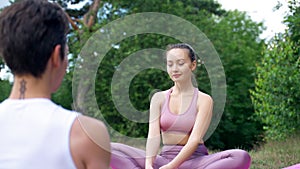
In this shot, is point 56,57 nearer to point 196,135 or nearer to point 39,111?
point 39,111

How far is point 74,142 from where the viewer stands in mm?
1315

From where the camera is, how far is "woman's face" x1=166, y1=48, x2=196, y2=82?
3.74 metres

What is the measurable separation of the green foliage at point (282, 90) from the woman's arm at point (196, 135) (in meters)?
6.14

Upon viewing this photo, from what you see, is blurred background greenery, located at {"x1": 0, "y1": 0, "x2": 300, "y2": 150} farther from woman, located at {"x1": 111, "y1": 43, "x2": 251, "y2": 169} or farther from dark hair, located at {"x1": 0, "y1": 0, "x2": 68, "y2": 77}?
dark hair, located at {"x1": 0, "y1": 0, "x2": 68, "y2": 77}

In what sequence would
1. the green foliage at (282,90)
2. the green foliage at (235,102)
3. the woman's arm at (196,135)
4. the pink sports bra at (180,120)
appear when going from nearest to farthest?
1. the woman's arm at (196,135)
2. the pink sports bra at (180,120)
3. the green foliage at (282,90)
4. the green foliage at (235,102)

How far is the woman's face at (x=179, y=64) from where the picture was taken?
374 cm

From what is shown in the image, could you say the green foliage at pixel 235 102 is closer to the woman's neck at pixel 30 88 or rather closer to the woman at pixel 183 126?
the woman at pixel 183 126

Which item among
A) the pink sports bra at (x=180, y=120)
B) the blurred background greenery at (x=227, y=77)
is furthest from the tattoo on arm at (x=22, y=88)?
the blurred background greenery at (x=227, y=77)

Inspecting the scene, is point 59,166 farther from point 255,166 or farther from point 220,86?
point 255,166

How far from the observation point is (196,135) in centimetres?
368

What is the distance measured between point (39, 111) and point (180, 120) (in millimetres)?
2491

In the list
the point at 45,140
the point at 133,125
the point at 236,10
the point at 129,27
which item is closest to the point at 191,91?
the point at 45,140

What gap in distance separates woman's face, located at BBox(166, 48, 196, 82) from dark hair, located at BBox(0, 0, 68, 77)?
2.37 metres

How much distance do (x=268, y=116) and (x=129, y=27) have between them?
136 inches
